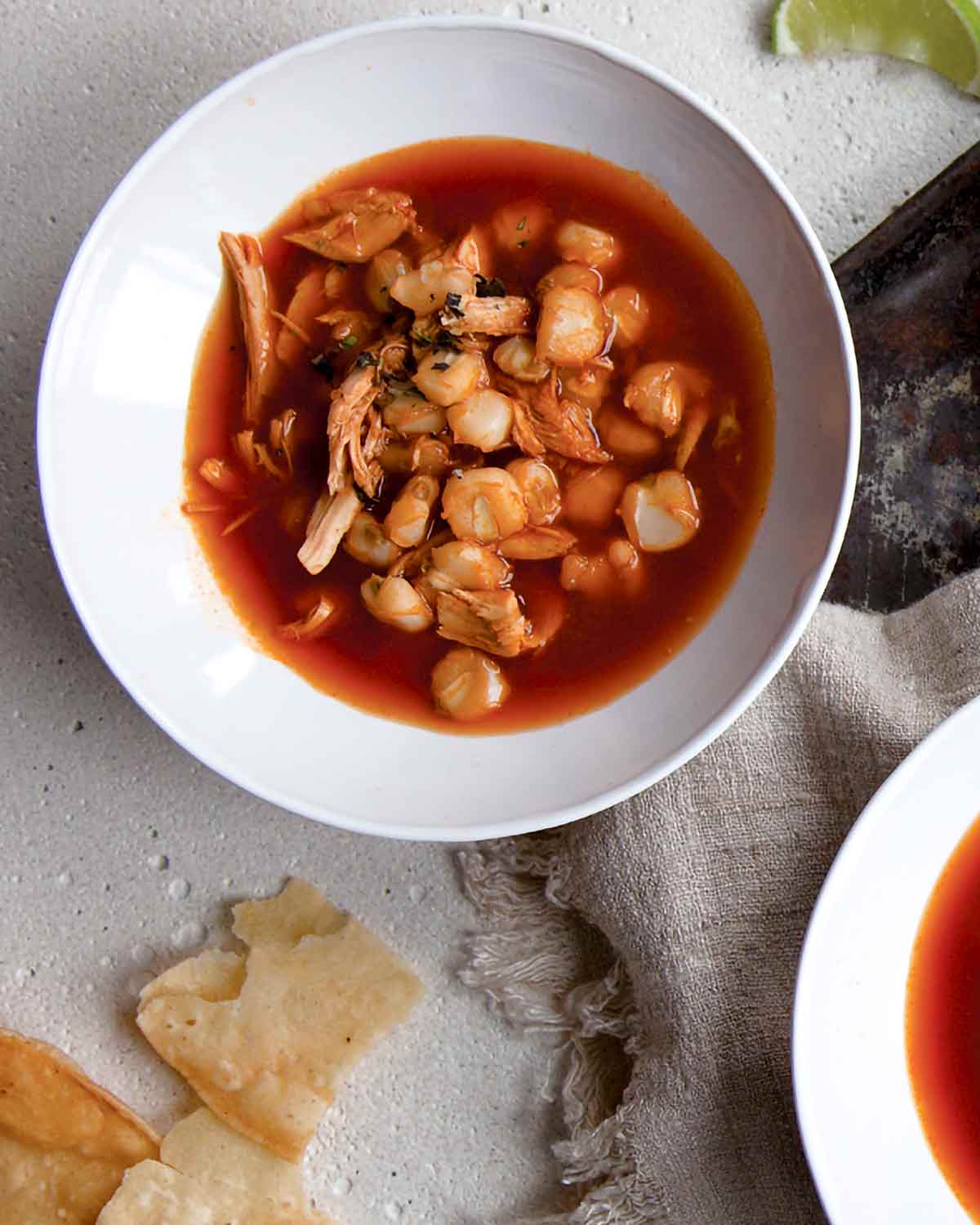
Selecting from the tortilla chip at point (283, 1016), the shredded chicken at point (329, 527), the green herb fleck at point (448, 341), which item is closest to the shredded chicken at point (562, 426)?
the green herb fleck at point (448, 341)

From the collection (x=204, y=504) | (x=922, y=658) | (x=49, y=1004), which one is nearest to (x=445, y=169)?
(x=204, y=504)

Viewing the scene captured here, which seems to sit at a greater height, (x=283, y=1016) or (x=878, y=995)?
(x=878, y=995)

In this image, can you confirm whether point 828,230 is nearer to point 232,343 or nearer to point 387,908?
point 232,343

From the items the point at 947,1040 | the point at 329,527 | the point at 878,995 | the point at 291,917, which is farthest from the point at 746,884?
the point at 329,527

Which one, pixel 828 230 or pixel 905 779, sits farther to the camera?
pixel 828 230

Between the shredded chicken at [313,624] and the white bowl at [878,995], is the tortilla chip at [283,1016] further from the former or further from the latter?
the white bowl at [878,995]

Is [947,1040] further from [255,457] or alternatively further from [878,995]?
[255,457]
